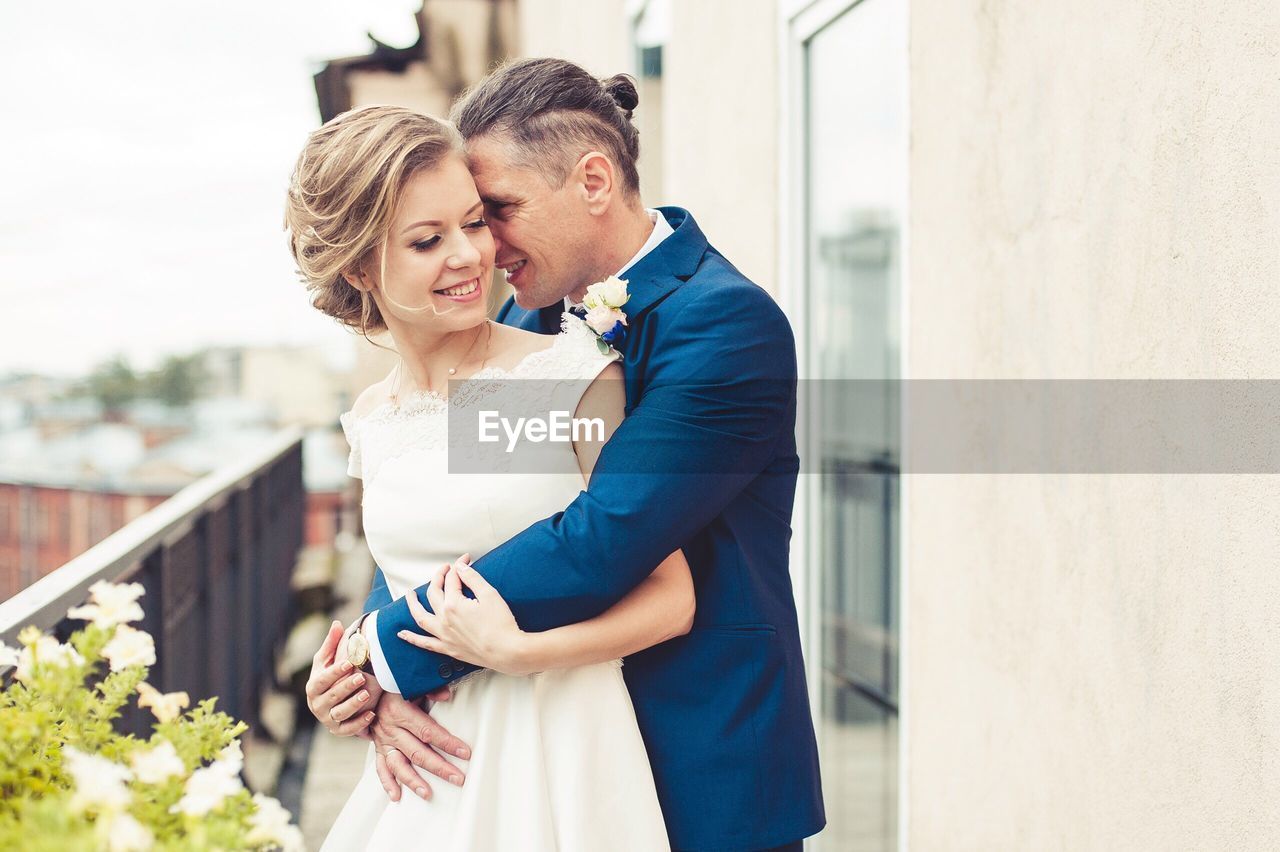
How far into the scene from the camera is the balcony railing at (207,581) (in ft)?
7.43

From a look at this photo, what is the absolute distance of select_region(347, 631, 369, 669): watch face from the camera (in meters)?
1.63

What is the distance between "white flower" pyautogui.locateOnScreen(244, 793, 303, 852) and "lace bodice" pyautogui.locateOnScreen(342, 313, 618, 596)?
2.24ft

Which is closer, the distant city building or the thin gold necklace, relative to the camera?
the thin gold necklace

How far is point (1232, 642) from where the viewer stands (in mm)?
1392

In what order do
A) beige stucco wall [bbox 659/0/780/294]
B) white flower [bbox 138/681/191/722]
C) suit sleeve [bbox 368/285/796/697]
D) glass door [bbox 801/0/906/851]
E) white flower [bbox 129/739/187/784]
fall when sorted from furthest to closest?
1. beige stucco wall [bbox 659/0/780/294]
2. glass door [bbox 801/0/906/851]
3. suit sleeve [bbox 368/285/796/697]
4. white flower [bbox 138/681/191/722]
5. white flower [bbox 129/739/187/784]

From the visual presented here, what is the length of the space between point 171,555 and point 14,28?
50.8 meters

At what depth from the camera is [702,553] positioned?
1.66m

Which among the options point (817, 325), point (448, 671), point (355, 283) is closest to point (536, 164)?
point (355, 283)

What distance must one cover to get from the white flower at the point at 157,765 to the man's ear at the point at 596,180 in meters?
1.10

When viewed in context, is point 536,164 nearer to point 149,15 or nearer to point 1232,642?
point 1232,642

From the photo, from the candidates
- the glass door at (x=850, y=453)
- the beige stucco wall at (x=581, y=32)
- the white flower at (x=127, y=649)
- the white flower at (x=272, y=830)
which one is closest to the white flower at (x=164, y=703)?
the white flower at (x=127, y=649)

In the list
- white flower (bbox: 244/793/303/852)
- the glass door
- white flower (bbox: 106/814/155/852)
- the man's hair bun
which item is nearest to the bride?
the man's hair bun

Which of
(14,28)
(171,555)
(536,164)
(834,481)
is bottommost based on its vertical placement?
(171,555)
